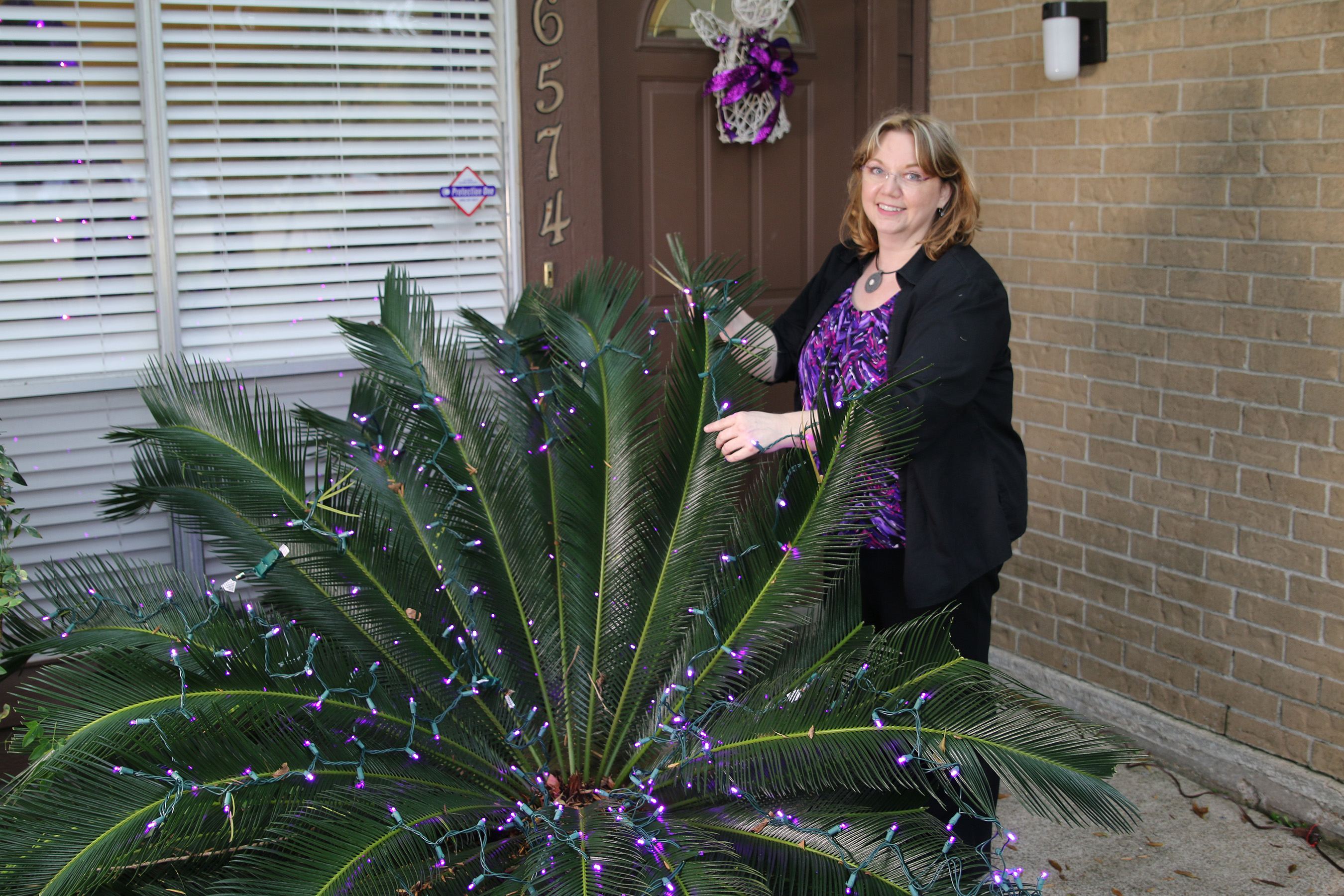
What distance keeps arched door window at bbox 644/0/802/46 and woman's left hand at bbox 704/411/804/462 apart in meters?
2.18

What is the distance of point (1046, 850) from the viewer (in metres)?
3.31

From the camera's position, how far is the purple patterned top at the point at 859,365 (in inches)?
100.0

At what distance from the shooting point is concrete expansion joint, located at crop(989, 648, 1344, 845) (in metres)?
3.33

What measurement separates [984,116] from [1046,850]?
2.59 meters

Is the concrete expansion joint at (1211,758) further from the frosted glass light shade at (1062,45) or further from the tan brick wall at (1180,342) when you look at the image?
the frosted glass light shade at (1062,45)

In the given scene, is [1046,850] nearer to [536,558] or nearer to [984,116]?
[536,558]

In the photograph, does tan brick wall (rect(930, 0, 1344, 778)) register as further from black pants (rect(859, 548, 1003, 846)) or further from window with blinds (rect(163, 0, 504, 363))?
window with blinds (rect(163, 0, 504, 363))

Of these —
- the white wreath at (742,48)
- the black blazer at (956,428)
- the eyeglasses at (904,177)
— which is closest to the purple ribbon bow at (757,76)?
the white wreath at (742,48)

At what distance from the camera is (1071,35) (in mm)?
3695

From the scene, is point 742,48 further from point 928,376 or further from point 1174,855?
point 1174,855

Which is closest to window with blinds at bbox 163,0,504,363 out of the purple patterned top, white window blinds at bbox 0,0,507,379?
white window blinds at bbox 0,0,507,379

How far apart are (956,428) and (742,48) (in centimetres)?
212

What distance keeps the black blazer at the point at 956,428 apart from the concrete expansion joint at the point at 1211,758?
0.93 m

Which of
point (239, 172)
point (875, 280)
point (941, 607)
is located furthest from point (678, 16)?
point (941, 607)
